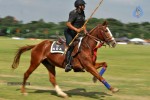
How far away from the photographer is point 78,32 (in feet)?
41.9

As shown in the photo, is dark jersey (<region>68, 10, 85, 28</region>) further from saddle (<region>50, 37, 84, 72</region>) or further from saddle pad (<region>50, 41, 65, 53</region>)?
saddle pad (<region>50, 41, 65, 53</region>)

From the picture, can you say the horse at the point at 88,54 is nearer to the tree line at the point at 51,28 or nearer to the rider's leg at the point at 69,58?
the rider's leg at the point at 69,58

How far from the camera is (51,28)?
6555 inches

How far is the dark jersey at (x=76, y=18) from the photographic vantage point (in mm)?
12695

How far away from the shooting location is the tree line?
139 metres

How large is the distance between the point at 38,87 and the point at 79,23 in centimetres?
393

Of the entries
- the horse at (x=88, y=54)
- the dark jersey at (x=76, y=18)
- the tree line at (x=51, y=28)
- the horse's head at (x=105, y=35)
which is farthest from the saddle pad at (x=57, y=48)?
the tree line at (x=51, y=28)

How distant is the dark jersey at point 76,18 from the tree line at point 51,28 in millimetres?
113130

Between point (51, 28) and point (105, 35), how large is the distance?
154714mm

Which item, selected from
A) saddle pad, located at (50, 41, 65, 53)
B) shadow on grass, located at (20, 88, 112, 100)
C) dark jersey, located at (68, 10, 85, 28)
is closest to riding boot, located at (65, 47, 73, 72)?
saddle pad, located at (50, 41, 65, 53)

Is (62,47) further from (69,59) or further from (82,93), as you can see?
(82,93)

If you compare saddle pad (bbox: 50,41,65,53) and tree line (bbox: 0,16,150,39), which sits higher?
saddle pad (bbox: 50,41,65,53)

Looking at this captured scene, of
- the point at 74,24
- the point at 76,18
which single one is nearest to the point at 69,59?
the point at 74,24

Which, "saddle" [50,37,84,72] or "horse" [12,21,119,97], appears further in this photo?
"saddle" [50,37,84,72]
